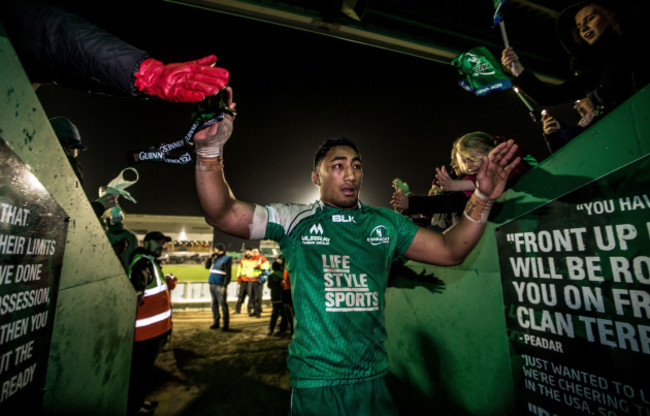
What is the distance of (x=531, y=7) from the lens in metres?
6.17

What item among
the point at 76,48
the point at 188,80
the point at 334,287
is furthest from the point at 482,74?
the point at 76,48

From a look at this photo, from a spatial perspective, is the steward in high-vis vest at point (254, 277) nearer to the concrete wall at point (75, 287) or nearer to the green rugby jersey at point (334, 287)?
the concrete wall at point (75, 287)

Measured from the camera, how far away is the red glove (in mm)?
1415

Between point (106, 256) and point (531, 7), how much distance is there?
944 cm

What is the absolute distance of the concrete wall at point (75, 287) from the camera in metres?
1.17

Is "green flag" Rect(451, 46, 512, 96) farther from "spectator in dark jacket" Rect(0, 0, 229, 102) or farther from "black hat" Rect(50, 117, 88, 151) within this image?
"black hat" Rect(50, 117, 88, 151)

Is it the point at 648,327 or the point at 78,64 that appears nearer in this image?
the point at 648,327

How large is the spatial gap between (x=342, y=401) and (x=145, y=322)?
3390mm

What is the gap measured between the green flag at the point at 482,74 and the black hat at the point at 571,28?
1.84 ft

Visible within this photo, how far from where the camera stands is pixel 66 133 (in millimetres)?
2889

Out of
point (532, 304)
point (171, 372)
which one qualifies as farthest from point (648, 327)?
point (171, 372)

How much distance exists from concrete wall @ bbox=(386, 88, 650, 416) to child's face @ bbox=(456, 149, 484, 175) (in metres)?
0.58

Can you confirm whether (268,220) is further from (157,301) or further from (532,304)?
(157,301)

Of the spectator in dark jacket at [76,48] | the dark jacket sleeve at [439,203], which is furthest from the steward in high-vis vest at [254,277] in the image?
the spectator in dark jacket at [76,48]
